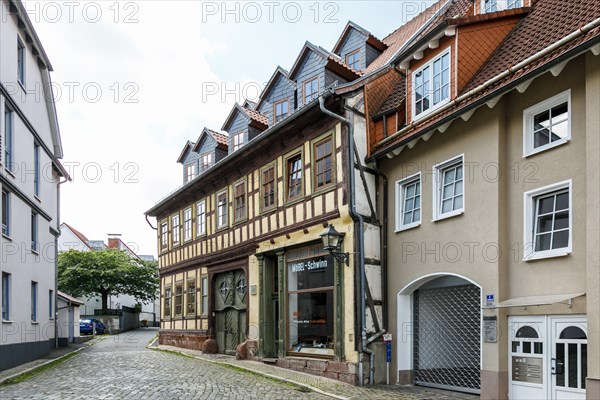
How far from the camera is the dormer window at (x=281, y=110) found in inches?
734

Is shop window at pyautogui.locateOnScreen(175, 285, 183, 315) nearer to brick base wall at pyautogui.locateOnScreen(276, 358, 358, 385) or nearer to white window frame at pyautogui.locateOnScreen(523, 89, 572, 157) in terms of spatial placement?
brick base wall at pyautogui.locateOnScreen(276, 358, 358, 385)

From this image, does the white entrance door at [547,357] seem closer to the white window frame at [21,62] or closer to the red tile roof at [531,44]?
the red tile roof at [531,44]

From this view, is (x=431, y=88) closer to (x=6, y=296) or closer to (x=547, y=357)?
(x=547, y=357)

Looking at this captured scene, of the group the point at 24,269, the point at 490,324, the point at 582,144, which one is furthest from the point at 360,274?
the point at 24,269

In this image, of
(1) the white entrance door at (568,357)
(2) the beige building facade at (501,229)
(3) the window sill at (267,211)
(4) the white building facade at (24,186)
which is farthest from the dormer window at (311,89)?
(1) the white entrance door at (568,357)

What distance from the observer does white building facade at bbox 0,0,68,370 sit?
17.5 meters

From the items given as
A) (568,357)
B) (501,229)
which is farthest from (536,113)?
(568,357)

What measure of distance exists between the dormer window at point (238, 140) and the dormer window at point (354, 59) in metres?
4.58

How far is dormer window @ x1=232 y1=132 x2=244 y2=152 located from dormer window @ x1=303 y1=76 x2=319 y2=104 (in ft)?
12.9

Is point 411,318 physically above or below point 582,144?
below

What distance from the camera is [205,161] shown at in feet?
79.8

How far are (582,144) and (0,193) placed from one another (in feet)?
49.2

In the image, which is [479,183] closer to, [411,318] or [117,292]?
[411,318]

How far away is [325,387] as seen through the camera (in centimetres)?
1310
